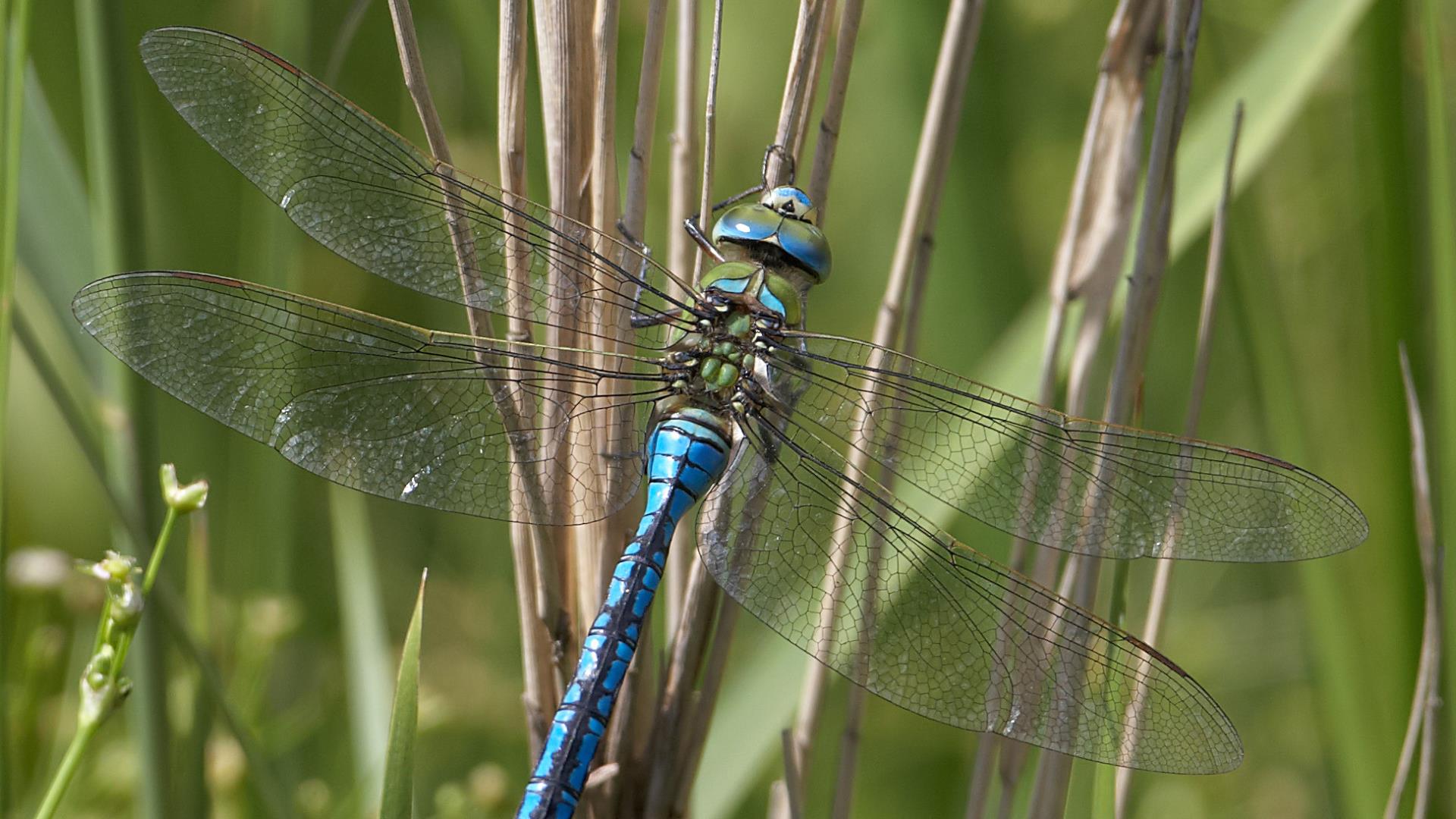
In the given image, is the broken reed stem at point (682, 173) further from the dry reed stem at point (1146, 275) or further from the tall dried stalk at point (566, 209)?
the dry reed stem at point (1146, 275)

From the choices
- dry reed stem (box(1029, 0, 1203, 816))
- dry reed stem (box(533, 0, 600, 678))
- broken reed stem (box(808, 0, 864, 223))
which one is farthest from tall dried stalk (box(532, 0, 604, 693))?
dry reed stem (box(1029, 0, 1203, 816))

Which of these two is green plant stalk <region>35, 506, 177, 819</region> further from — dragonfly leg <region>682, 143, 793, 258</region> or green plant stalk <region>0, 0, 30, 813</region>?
dragonfly leg <region>682, 143, 793, 258</region>

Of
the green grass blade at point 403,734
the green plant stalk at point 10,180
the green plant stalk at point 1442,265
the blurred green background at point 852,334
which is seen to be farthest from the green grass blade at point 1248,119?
the green plant stalk at point 10,180

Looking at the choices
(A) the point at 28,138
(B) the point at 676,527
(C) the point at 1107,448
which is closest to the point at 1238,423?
(C) the point at 1107,448

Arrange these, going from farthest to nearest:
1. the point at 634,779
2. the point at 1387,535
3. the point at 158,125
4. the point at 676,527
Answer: the point at 158,125 < the point at 1387,535 < the point at 676,527 < the point at 634,779

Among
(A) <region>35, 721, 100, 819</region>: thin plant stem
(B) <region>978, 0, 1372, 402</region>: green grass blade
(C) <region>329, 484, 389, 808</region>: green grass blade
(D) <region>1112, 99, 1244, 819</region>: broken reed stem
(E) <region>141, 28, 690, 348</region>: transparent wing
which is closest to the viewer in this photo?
(A) <region>35, 721, 100, 819</region>: thin plant stem

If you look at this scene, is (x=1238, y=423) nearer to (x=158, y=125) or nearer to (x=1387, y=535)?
(x=1387, y=535)

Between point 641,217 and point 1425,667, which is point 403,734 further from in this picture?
point 1425,667

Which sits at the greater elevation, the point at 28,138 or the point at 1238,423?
the point at 1238,423
